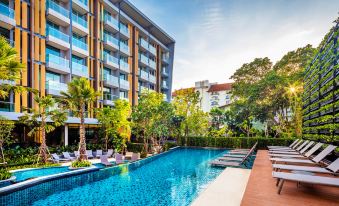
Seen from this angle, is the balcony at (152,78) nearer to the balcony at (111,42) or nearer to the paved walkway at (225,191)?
the balcony at (111,42)

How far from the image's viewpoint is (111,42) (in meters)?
27.6

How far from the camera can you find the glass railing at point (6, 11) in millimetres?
16256

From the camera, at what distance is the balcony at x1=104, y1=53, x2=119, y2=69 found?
26.7 m

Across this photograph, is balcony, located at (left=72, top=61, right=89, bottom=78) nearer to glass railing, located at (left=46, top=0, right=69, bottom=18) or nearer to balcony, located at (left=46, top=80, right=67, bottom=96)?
balcony, located at (left=46, top=80, right=67, bottom=96)

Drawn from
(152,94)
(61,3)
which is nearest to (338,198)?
(152,94)

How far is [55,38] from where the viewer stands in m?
20.3

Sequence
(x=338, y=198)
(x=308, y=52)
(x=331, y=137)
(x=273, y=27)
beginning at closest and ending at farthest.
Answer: (x=338, y=198) → (x=331, y=137) → (x=273, y=27) → (x=308, y=52)

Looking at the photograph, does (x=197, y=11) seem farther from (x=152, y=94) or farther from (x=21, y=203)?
(x=21, y=203)

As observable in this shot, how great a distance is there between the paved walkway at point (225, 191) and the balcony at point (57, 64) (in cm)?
1903

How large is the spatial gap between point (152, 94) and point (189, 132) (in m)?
9.67

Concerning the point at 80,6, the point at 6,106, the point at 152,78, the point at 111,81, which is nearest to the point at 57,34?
the point at 80,6

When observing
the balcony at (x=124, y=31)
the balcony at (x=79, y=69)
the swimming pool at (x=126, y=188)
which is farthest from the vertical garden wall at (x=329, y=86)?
the balcony at (x=124, y=31)

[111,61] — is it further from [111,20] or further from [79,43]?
[111,20]

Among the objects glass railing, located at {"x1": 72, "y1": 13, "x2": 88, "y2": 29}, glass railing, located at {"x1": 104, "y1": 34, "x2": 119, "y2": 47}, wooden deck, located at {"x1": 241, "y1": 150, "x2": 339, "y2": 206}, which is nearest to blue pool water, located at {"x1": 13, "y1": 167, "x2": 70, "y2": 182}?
wooden deck, located at {"x1": 241, "y1": 150, "x2": 339, "y2": 206}
